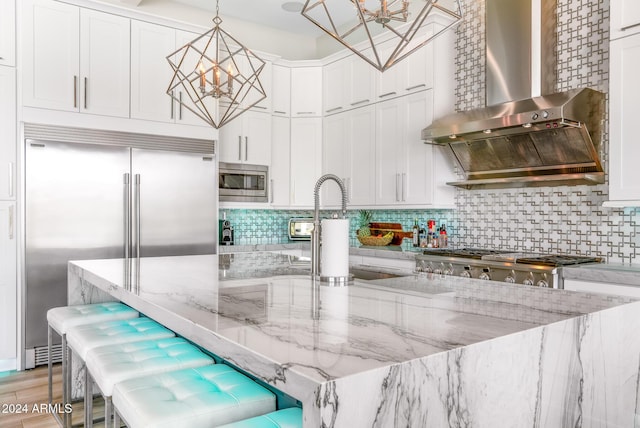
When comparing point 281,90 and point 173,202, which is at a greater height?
point 281,90

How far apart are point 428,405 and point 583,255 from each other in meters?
2.84

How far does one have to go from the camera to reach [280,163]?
511 centimetres

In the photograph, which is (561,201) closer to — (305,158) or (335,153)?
(335,153)

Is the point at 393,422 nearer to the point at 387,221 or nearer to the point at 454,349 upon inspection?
the point at 454,349

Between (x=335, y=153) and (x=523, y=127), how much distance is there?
7.16ft

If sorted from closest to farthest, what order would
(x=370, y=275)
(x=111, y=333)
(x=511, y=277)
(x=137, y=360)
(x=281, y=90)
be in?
(x=137, y=360) < (x=111, y=333) < (x=370, y=275) < (x=511, y=277) < (x=281, y=90)

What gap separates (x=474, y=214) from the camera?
4051mm

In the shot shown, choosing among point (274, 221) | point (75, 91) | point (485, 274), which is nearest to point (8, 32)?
point (75, 91)

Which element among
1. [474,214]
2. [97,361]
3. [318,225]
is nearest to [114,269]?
[97,361]

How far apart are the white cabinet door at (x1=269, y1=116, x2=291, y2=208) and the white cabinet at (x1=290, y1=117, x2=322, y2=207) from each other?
0.05 metres

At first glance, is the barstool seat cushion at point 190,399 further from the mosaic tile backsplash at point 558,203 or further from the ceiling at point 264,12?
the ceiling at point 264,12

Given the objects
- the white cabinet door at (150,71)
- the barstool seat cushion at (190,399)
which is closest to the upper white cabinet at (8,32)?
the white cabinet door at (150,71)

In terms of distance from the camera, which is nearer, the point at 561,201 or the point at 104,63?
the point at 561,201

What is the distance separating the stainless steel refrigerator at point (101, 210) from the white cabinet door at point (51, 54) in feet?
1.14
